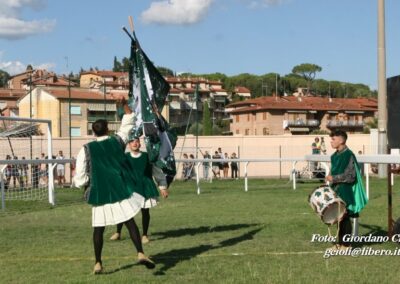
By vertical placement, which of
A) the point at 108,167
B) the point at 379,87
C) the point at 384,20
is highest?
the point at 384,20

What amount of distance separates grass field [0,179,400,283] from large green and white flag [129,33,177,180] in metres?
1.45

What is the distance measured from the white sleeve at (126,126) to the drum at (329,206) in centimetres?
287

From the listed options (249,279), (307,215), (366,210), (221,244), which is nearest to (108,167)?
(249,279)

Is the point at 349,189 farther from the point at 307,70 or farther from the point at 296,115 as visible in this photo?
the point at 307,70

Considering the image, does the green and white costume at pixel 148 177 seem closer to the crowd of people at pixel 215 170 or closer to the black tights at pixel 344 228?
the black tights at pixel 344 228

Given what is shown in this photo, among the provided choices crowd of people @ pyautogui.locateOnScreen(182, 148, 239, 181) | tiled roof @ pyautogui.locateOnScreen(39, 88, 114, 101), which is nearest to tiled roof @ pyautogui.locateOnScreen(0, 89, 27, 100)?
tiled roof @ pyautogui.locateOnScreen(39, 88, 114, 101)

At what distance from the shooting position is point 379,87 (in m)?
29.0

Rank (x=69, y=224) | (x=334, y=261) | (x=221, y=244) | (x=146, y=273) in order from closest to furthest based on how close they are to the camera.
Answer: (x=146, y=273) → (x=334, y=261) → (x=221, y=244) → (x=69, y=224)

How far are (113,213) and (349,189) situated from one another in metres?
3.57

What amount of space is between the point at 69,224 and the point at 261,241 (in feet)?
15.9

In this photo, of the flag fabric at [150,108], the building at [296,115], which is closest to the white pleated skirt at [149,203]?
the flag fabric at [150,108]

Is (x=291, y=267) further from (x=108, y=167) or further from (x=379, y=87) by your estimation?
(x=379, y=87)

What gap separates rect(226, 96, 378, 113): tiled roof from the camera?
106 metres

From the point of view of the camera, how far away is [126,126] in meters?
9.68
